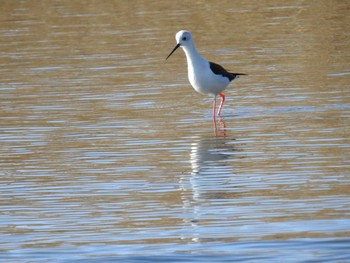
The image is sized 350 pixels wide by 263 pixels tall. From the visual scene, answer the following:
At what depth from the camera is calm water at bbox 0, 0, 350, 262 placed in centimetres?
812

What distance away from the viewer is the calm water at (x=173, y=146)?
8.12 metres

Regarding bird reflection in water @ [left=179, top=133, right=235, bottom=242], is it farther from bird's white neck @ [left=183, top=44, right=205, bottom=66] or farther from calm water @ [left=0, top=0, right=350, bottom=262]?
bird's white neck @ [left=183, top=44, right=205, bottom=66]

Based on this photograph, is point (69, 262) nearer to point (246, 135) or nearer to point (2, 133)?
point (246, 135)

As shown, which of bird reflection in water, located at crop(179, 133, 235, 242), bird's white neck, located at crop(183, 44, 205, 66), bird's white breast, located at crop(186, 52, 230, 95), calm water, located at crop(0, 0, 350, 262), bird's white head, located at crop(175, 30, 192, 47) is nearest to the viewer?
calm water, located at crop(0, 0, 350, 262)

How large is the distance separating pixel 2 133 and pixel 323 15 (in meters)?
11.1

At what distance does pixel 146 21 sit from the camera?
23.9m

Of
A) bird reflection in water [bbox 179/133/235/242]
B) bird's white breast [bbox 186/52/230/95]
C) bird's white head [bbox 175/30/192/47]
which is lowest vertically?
bird reflection in water [bbox 179/133/235/242]

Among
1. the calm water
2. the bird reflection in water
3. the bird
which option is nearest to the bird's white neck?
the bird

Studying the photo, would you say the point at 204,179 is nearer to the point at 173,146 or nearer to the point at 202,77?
the point at 173,146

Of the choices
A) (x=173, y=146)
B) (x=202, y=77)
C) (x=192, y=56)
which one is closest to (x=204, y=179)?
(x=173, y=146)

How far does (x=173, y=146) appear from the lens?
11984mm

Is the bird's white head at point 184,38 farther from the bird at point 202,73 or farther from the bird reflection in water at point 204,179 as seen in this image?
the bird reflection in water at point 204,179

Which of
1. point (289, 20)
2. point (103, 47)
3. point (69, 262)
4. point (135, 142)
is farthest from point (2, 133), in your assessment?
point (289, 20)

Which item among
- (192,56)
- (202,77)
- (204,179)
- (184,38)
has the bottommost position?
(204,179)
